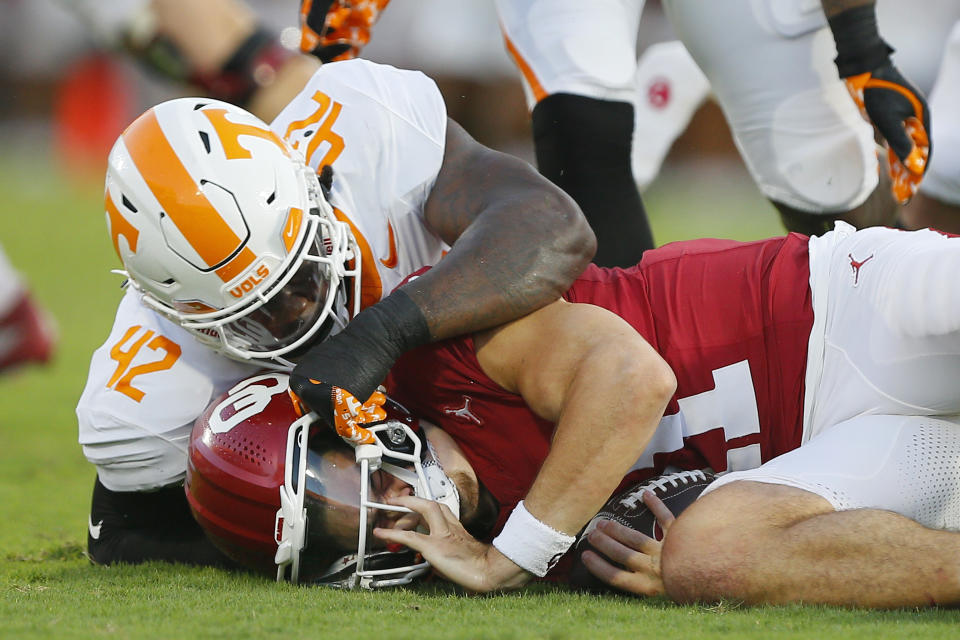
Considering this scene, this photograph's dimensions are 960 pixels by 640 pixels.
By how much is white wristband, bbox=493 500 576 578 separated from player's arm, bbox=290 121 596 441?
0.33 metres

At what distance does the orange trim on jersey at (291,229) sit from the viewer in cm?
241

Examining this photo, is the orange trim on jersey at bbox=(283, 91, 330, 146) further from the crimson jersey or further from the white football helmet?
the crimson jersey

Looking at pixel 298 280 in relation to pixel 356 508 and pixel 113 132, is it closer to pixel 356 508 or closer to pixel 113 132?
pixel 356 508

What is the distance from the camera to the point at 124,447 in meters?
2.59

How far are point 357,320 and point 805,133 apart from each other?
163cm

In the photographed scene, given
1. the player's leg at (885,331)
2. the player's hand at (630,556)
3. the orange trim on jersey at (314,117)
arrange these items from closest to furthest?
the player's hand at (630,556)
the player's leg at (885,331)
the orange trim on jersey at (314,117)

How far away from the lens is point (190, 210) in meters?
2.33

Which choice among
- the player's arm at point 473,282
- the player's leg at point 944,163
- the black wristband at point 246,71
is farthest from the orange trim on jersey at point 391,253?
the player's leg at point 944,163

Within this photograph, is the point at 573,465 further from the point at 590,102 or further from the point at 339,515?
the point at 590,102

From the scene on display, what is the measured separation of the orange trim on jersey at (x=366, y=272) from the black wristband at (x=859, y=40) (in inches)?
54.9

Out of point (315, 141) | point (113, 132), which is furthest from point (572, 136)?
point (113, 132)

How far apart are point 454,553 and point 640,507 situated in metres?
0.39

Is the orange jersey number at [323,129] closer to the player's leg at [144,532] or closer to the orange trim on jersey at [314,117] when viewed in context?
the orange trim on jersey at [314,117]

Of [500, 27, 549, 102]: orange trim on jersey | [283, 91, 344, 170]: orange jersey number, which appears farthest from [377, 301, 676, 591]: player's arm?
[500, 27, 549, 102]: orange trim on jersey
